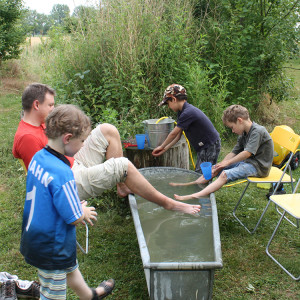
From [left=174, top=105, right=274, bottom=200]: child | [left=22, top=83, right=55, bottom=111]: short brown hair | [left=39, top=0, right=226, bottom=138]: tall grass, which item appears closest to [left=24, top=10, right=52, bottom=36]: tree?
[left=39, top=0, right=226, bottom=138]: tall grass

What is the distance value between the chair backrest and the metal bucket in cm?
133

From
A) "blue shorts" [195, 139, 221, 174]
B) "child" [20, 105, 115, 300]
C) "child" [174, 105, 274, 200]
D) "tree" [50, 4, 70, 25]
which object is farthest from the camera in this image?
"tree" [50, 4, 70, 25]

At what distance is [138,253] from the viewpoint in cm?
337

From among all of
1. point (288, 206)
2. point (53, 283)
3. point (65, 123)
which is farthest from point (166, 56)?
point (53, 283)

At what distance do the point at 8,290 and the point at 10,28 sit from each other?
409 inches

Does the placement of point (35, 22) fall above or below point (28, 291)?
above

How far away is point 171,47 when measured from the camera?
596cm

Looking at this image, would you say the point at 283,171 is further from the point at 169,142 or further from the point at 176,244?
the point at 176,244

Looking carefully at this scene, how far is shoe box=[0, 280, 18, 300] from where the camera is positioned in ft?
8.65

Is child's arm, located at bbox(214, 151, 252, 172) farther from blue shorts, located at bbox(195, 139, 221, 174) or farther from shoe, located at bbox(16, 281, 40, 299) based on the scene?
shoe, located at bbox(16, 281, 40, 299)

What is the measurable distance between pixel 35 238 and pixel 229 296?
66.1 inches

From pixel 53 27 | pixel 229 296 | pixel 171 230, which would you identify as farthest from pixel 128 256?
pixel 53 27

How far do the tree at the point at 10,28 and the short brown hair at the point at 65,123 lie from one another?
9.72m

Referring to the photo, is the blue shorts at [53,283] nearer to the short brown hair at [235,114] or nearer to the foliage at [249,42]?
the short brown hair at [235,114]
